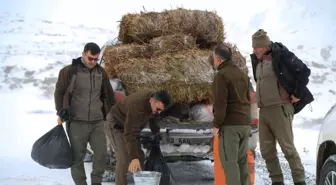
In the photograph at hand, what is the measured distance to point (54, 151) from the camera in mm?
5488

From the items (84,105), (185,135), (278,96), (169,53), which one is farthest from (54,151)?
(278,96)

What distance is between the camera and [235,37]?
66.9 ft

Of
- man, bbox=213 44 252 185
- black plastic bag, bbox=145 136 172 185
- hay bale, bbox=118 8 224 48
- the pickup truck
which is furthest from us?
hay bale, bbox=118 8 224 48

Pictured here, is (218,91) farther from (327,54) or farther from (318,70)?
(327,54)

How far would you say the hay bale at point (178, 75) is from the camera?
245 inches

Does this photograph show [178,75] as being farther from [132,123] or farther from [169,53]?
[132,123]

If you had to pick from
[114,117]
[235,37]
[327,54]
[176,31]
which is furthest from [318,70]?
[114,117]

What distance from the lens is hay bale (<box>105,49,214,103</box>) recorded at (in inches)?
245

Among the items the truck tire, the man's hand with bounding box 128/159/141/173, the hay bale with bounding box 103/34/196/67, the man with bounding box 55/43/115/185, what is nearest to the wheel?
the truck tire

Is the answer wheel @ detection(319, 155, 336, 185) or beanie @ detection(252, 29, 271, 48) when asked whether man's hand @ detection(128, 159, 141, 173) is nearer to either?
wheel @ detection(319, 155, 336, 185)

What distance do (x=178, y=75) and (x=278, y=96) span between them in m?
1.33

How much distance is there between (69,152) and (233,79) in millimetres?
2104

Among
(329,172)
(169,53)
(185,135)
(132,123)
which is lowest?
(329,172)

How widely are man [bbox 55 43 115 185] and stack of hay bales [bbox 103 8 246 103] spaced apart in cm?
70
